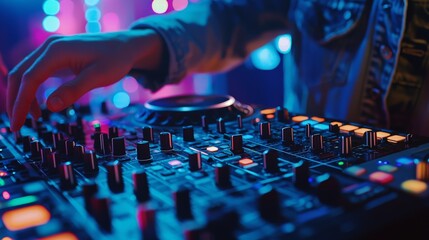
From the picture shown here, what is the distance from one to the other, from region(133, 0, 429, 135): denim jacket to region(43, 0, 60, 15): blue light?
1.01m

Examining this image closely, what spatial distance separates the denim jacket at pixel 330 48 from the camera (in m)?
1.07

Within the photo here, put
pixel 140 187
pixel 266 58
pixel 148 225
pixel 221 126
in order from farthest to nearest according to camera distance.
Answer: pixel 266 58
pixel 221 126
pixel 140 187
pixel 148 225

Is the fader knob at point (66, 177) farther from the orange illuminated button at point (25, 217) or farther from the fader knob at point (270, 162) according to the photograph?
the fader knob at point (270, 162)

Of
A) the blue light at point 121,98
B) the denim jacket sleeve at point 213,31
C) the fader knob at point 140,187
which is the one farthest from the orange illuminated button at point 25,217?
the blue light at point 121,98

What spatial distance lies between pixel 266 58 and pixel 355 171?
216 cm

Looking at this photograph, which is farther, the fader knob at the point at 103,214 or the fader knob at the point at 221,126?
the fader knob at the point at 221,126

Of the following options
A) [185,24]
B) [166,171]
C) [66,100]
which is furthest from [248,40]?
[166,171]

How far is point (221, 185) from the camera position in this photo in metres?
0.55

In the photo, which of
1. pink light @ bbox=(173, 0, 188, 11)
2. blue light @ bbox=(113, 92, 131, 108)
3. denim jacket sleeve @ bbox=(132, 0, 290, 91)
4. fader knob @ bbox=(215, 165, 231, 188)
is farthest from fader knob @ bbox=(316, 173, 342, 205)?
pink light @ bbox=(173, 0, 188, 11)

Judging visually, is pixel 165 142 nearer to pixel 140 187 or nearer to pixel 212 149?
pixel 212 149

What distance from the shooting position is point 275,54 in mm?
2646

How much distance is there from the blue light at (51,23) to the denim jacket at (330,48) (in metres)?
1.00

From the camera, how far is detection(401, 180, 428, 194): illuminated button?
50 centimetres

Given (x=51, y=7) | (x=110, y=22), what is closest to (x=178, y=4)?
(x=110, y=22)
